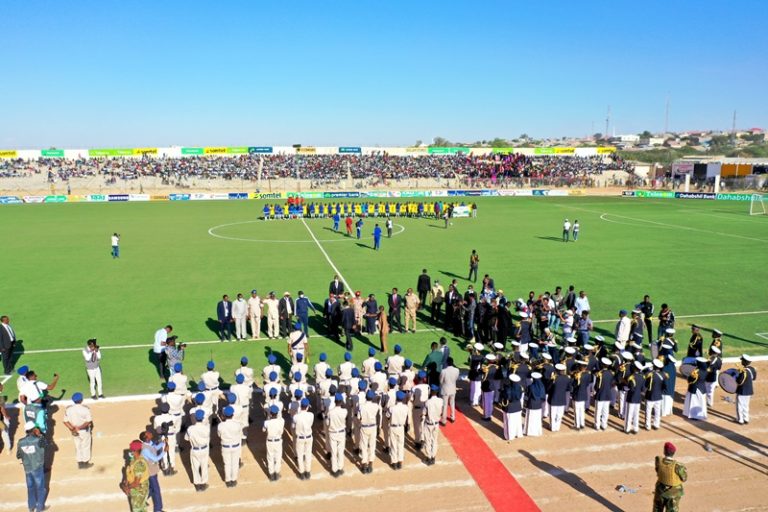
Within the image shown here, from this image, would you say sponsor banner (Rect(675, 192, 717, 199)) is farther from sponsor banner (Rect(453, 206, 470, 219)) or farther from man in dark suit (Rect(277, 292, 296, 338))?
man in dark suit (Rect(277, 292, 296, 338))

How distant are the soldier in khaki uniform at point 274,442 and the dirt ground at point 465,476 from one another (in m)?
0.20

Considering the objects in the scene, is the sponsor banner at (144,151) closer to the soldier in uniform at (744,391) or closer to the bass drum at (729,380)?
the bass drum at (729,380)

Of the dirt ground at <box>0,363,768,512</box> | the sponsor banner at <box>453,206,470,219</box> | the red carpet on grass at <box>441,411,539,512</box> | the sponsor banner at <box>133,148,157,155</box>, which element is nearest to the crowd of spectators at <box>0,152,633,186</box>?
the sponsor banner at <box>133,148,157,155</box>

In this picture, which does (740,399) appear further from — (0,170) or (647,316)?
(0,170)

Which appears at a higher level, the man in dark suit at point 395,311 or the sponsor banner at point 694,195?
the sponsor banner at point 694,195

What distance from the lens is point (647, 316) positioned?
16.6 m


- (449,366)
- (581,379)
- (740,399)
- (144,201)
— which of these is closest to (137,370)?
(449,366)

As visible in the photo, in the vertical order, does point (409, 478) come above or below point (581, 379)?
below

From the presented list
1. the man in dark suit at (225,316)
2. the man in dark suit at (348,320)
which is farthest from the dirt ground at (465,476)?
the man in dark suit at (225,316)

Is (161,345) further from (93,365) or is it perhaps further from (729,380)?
(729,380)

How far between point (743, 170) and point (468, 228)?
179 ft

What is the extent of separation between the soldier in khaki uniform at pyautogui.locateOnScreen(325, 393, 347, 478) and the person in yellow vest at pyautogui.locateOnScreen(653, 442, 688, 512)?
4.89 m

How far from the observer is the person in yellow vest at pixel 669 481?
7738 millimetres

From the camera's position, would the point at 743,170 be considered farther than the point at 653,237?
Yes
